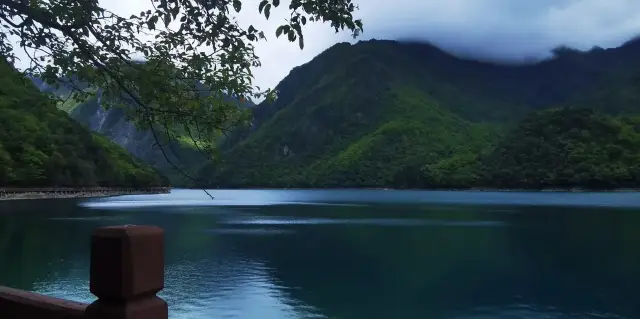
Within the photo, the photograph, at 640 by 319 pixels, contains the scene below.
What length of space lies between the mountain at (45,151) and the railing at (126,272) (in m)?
104

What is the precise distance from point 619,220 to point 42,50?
77252 mm

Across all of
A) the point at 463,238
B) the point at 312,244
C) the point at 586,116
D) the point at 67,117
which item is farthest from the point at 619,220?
the point at 586,116

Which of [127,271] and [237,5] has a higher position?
[237,5]

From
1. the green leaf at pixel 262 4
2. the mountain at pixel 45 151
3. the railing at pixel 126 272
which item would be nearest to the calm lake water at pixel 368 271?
the green leaf at pixel 262 4

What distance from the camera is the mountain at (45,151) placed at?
110 meters

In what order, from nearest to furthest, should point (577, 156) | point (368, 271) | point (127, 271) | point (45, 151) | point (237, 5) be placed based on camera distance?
point (127, 271)
point (237, 5)
point (368, 271)
point (45, 151)
point (577, 156)

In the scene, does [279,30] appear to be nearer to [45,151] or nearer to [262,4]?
[262,4]

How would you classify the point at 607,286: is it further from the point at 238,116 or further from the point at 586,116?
the point at 586,116

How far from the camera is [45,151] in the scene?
401 feet

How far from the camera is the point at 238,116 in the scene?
5.03m

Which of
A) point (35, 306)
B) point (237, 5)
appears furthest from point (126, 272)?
point (237, 5)

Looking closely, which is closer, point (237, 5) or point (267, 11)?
point (267, 11)

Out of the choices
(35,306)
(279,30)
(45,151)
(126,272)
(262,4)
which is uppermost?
(45,151)

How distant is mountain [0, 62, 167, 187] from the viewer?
110 metres
